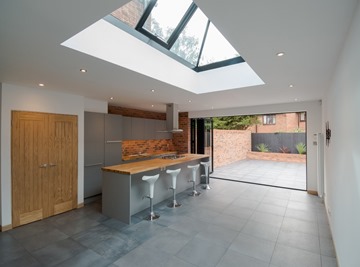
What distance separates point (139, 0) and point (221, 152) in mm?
7534

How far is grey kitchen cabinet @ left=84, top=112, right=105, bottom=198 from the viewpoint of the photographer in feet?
Answer: 14.9

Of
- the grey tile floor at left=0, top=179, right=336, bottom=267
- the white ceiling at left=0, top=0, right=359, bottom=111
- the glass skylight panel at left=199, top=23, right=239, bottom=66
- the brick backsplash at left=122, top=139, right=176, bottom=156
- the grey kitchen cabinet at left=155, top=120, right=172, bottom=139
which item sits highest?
the glass skylight panel at left=199, top=23, right=239, bottom=66

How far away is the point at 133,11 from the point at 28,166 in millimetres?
3222

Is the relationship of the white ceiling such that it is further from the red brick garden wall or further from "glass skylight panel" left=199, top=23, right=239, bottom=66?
the red brick garden wall

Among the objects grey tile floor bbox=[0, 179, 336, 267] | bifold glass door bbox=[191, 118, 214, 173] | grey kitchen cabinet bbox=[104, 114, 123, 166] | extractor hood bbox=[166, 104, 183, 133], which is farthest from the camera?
bifold glass door bbox=[191, 118, 214, 173]

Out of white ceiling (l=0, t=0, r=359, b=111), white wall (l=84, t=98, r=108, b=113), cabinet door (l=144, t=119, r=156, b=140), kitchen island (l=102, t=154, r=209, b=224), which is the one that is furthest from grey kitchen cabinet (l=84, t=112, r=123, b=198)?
white ceiling (l=0, t=0, r=359, b=111)

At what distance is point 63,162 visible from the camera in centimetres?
397

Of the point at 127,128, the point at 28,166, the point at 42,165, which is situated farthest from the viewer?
the point at 127,128

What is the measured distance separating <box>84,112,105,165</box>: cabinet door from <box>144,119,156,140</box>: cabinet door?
1720 mm

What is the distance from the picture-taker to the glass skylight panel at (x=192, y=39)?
3.46 metres

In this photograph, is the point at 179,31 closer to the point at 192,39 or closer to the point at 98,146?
the point at 192,39

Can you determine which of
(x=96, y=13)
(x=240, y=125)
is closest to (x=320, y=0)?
(x=96, y=13)

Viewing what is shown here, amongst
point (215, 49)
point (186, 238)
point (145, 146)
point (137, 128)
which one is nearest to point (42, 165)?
point (137, 128)

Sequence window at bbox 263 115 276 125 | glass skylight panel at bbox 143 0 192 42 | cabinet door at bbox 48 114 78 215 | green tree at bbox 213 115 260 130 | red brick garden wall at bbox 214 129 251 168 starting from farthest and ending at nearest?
window at bbox 263 115 276 125 < green tree at bbox 213 115 260 130 < red brick garden wall at bbox 214 129 251 168 < cabinet door at bbox 48 114 78 215 < glass skylight panel at bbox 143 0 192 42
